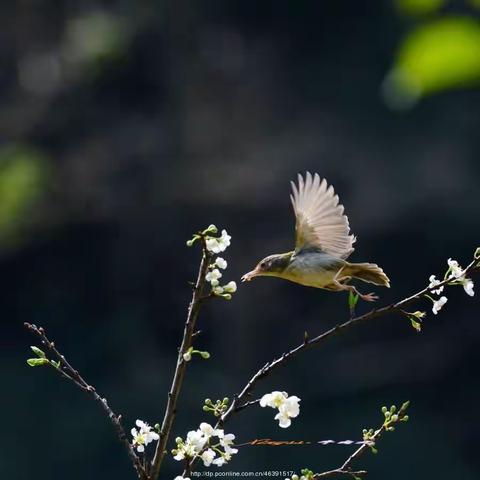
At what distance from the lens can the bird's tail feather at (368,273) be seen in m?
1.54

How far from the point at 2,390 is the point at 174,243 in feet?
6.14

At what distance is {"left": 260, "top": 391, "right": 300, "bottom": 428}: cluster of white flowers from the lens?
1.27 m

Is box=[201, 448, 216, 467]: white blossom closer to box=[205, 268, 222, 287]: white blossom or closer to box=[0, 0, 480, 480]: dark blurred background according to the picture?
box=[205, 268, 222, 287]: white blossom

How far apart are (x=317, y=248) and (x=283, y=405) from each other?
1.57 feet

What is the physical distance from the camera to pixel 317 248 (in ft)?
5.69

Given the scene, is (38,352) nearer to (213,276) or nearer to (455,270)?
(213,276)

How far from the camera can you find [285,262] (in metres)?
1.71

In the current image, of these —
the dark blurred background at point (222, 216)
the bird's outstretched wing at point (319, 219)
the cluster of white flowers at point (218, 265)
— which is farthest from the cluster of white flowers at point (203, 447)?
the dark blurred background at point (222, 216)

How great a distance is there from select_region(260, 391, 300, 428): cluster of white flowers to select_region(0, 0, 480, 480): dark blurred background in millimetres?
7197

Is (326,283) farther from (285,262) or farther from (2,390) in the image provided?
(2,390)

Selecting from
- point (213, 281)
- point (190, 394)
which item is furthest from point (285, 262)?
point (190, 394)

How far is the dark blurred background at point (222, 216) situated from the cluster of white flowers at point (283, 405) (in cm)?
720

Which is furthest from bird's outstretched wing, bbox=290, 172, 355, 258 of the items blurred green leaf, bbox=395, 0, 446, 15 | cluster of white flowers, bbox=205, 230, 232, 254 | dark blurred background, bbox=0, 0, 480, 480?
dark blurred background, bbox=0, 0, 480, 480

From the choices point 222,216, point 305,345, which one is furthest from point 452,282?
point 222,216
